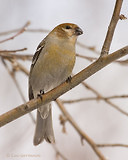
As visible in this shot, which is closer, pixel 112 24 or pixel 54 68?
pixel 112 24

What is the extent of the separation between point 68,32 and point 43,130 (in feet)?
3.01

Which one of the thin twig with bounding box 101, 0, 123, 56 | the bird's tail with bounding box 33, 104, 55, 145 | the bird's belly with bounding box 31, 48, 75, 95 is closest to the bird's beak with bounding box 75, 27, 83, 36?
the bird's belly with bounding box 31, 48, 75, 95

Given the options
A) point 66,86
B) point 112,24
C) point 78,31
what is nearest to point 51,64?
point 78,31

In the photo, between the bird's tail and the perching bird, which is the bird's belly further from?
the bird's tail

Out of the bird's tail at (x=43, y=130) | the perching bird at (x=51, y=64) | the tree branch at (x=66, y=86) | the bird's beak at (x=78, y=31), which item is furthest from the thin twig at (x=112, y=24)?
the bird's tail at (x=43, y=130)

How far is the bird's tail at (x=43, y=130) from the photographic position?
8.86ft

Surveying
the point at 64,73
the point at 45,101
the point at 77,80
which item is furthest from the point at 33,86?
the point at 77,80

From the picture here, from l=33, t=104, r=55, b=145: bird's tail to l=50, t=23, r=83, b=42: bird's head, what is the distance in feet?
2.44

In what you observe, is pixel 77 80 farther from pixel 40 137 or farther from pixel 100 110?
pixel 100 110

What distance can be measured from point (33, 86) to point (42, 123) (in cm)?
37

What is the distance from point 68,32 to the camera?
2896 millimetres

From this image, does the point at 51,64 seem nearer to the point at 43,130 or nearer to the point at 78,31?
the point at 78,31

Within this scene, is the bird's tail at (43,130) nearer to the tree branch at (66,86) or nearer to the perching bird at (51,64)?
the perching bird at (51,64)

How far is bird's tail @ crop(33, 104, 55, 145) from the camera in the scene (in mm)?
2701
